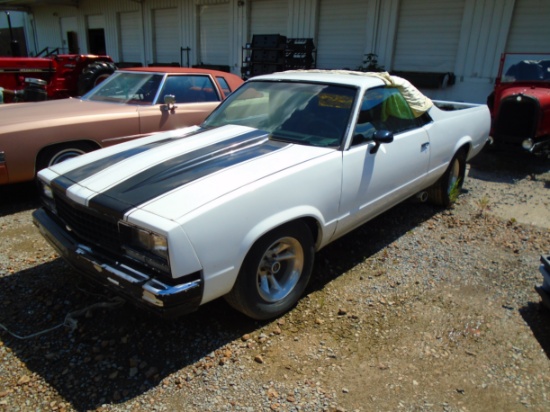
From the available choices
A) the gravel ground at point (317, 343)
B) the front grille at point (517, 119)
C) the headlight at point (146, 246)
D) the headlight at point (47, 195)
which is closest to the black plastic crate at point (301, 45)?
the front grille at point (517, 119)

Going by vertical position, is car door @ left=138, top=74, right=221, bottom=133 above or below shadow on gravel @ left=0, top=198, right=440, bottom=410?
above

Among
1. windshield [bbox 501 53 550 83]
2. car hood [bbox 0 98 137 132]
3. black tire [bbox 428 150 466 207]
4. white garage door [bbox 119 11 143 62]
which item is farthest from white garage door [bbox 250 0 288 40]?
black tire [bbox 428 150 466 207]

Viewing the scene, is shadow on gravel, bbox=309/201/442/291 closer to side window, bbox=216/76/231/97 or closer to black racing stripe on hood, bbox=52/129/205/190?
black racing stripe on hood, bbox=52/129/205/190

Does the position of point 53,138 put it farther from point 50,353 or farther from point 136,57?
point 136,57

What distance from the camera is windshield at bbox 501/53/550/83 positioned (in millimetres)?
7297

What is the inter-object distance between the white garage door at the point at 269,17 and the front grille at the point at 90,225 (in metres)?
Answer: 12.4

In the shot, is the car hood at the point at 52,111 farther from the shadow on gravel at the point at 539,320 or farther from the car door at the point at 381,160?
the shadow on gravel at the point at 539,320

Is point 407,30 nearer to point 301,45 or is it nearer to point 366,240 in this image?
point 301,45

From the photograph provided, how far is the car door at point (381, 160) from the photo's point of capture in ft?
10.5

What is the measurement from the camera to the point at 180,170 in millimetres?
2721

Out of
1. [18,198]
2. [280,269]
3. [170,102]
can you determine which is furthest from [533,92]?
[18,198]

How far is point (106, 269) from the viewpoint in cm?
238

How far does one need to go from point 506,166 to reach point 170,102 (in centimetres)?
587

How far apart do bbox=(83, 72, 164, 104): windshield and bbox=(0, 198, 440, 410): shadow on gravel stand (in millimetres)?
2968
